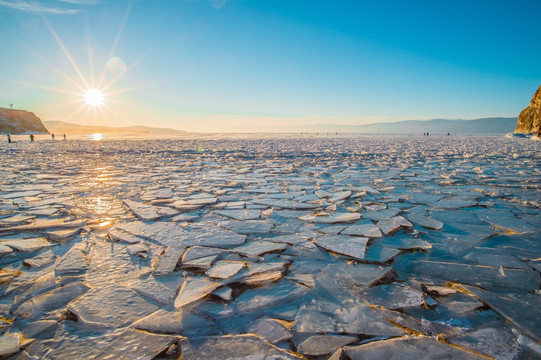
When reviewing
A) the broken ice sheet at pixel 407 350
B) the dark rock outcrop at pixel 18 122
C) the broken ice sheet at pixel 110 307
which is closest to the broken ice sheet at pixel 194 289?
the broken ice sheet at pixel 110 307

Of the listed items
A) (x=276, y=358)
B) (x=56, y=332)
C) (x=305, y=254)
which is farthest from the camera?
(x=305, y=254)

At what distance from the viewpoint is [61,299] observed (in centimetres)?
137

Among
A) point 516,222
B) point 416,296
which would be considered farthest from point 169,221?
point 516,222

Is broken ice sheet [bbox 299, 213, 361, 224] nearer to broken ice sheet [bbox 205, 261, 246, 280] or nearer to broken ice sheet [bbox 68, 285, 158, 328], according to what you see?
broken ice sheet [bbox 205, 261, 246, 280]

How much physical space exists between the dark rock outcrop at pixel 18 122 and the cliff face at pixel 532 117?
252ft

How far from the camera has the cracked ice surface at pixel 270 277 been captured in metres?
1.09

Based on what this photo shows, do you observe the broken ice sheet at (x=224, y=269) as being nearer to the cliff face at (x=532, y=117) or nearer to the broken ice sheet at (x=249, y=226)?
the broken ice sheet at (x=249, y=226)

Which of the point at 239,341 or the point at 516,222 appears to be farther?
the point at 516,222

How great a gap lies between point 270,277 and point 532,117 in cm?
3742

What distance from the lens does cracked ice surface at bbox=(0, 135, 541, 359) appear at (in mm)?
1089

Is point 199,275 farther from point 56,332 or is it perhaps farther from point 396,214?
point 396,214

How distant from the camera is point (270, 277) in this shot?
1.55 m

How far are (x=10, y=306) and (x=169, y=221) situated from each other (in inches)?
A: 50.1

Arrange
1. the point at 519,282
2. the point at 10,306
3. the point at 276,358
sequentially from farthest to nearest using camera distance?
1. the point at 519,282
2. the point at 10,306
3. the point at 276,358
